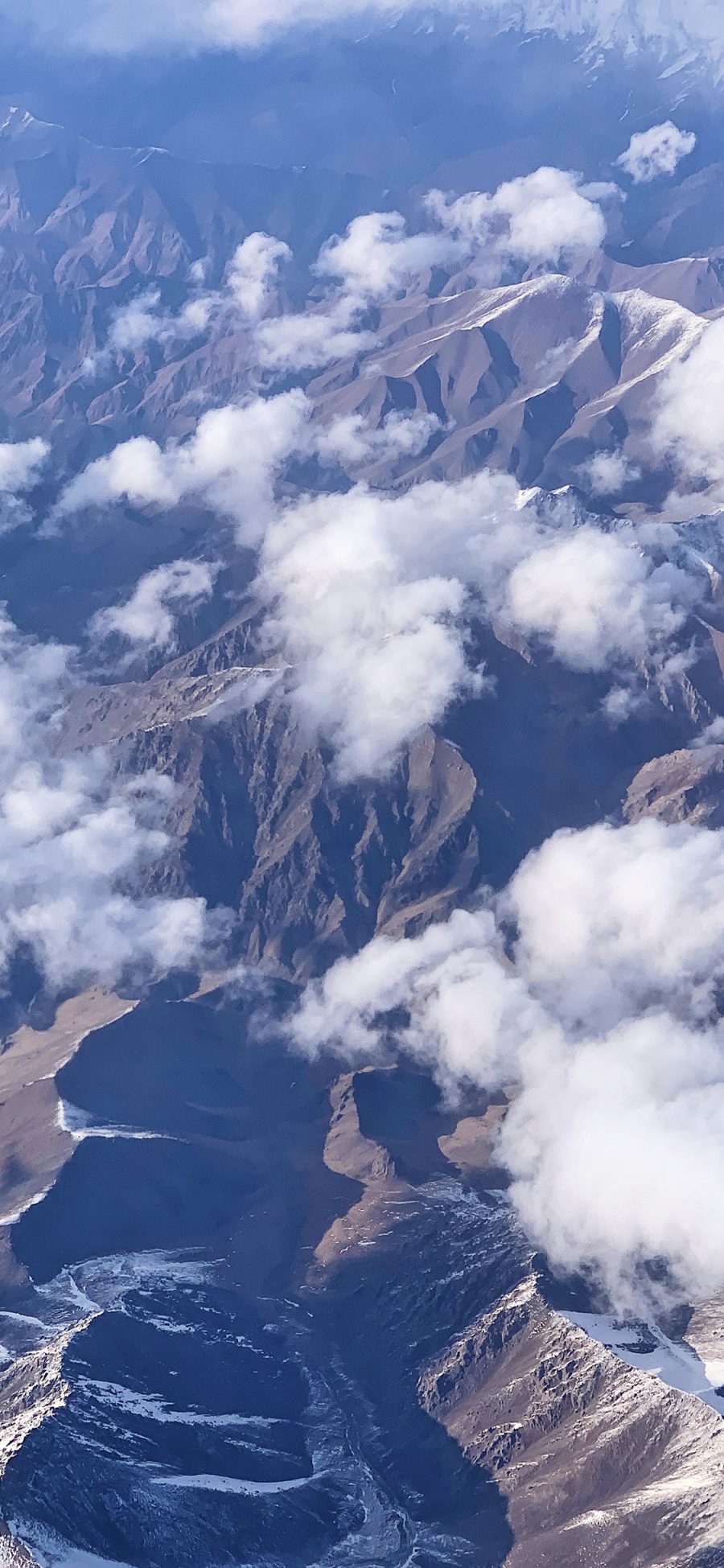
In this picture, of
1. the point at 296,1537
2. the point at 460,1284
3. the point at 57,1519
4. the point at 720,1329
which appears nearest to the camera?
the point at 57,1519

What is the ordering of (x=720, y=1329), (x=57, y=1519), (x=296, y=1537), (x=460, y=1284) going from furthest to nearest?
(x=460, y=1284) < (x=720, y=1329) < (x=296, y=1537) < (x=57, y=1519)

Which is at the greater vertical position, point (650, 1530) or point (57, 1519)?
point (57, 1519)

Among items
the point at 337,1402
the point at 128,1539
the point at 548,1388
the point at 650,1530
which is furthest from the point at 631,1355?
the point at 128,1539

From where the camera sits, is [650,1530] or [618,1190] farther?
[618,1190]

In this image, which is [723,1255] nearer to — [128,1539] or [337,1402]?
[337,1402]

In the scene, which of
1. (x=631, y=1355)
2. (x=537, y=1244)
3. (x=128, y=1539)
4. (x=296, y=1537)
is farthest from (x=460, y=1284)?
(x=128, y=1539)

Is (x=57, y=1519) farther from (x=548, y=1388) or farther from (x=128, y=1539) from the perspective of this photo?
(x=548, y=1388)

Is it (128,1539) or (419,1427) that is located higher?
(128,1539)

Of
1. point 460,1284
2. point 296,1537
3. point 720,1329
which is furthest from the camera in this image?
point 460,1284

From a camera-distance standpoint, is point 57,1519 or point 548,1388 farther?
point 548,1388
